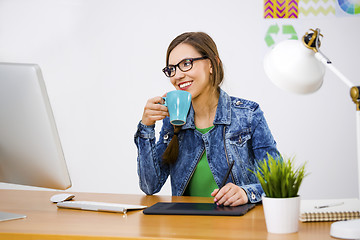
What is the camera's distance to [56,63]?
3645 millimetres

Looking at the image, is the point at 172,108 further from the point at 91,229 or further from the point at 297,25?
the point at 297,25

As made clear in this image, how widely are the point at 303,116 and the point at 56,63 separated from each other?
209cm

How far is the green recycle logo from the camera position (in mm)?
3377

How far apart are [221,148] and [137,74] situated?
191 cm

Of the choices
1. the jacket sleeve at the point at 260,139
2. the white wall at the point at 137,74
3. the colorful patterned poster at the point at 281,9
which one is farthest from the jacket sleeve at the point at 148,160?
the colorful patterned poster at the point at 281,9

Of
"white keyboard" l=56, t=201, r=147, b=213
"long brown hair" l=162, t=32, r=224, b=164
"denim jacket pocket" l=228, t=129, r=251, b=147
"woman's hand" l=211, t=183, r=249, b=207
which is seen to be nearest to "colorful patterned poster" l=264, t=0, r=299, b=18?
"long brown hair" l=162, t=32, r=224, b=164

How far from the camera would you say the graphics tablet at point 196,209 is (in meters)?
1.19

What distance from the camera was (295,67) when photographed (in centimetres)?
99

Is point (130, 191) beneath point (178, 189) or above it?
beneath

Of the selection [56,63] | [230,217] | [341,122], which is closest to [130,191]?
[56,63]

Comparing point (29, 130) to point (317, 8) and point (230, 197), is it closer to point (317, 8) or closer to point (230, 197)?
point (230, 197)

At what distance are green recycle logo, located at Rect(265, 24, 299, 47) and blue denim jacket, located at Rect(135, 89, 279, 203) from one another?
1693 millimetres

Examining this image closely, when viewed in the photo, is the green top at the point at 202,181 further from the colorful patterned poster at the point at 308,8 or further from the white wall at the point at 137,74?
the colorful patterned poster at the point at 308,8

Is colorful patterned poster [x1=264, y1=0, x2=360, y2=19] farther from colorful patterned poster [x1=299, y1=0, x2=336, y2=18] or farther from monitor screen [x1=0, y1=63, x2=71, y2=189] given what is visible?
monitor screen [x1=0, y1=63, x2=71, y2=189]
